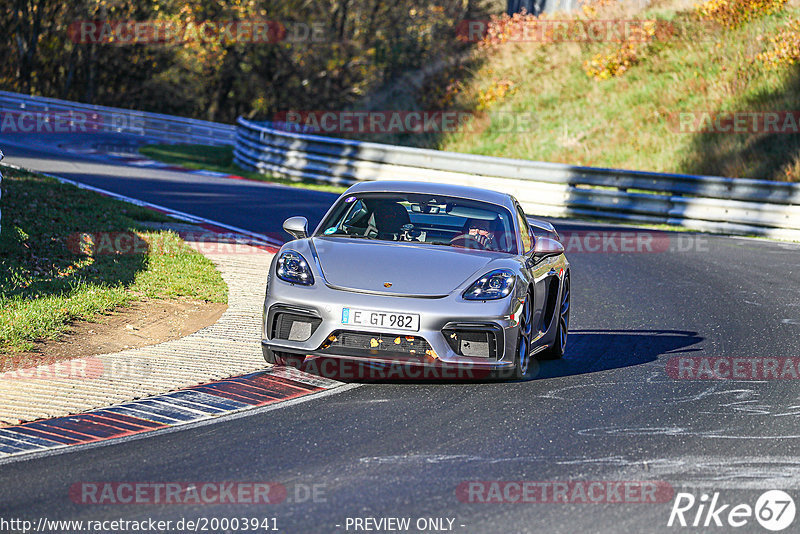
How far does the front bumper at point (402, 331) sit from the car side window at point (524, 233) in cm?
116

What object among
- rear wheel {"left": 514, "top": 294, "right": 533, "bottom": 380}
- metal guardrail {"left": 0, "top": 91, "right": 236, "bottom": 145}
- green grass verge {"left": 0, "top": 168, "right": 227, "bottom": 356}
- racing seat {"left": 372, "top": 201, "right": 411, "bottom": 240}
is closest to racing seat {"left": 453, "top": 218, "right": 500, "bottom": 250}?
racing seat {"left": 372, "top": 201, "right": 411, "bottom": 240}

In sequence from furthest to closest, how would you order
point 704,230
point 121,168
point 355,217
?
point 121,168 → point 704,230 → point 355,217

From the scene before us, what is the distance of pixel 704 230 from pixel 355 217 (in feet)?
41.6

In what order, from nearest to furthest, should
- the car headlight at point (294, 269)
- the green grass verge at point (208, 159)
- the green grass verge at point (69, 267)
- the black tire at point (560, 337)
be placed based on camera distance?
the car headlight at point (294, 269) → the black tire at point (560, 337) → the green grass verge at point (69, 267) → the green grass verge at point (208, 159)

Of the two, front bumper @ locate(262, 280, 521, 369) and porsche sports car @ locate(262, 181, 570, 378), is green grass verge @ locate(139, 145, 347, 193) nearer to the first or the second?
porsche sports car @ locate(262, 181, 570, 378)

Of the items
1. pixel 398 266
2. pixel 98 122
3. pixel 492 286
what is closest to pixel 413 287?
pixel 398 266

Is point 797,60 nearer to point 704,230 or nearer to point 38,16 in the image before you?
point 704,230

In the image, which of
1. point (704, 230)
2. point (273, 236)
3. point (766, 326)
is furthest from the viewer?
point (704, 230)

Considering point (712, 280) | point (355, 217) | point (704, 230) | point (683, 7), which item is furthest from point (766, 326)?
point (683, 7)

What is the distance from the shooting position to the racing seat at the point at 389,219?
28.8 ft

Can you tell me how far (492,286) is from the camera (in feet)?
25.8

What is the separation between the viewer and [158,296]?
10.8 metres

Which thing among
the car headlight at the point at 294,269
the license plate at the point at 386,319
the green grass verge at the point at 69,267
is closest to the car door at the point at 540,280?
the license plate at the point at 386,319

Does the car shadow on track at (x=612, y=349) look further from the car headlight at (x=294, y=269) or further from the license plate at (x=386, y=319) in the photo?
the car headlight at (x=294, y=269)
